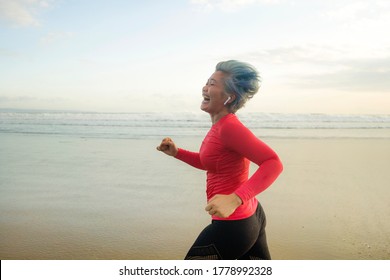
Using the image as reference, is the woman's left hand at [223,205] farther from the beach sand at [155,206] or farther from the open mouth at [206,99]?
the beach sand at [155,206]

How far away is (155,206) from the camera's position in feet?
15.3

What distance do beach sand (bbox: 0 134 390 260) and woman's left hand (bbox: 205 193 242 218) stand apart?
192 cm

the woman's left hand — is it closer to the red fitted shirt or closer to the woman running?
the red fitted shirt

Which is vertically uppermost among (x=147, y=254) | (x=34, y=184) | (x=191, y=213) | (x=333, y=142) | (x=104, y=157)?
(x=333, y=142)

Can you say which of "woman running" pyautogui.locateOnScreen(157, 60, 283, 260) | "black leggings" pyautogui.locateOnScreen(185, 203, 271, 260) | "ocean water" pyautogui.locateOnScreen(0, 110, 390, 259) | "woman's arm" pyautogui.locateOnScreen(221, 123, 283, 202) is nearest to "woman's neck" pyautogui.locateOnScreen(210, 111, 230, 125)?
"woman running" pyautogui.locateOnScreen(157, 60, 283, 260)

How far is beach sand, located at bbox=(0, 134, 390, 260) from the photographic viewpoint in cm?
355

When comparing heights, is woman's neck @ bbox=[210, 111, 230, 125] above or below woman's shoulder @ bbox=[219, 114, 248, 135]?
above

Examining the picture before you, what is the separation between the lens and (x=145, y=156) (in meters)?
7.90

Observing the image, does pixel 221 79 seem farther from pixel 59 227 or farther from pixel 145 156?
pixel 145 156

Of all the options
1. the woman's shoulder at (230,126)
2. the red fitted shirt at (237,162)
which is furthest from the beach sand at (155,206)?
the woman's shoulder at (230,126)

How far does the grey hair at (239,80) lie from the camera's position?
193cm

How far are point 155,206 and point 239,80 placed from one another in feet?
9.90
